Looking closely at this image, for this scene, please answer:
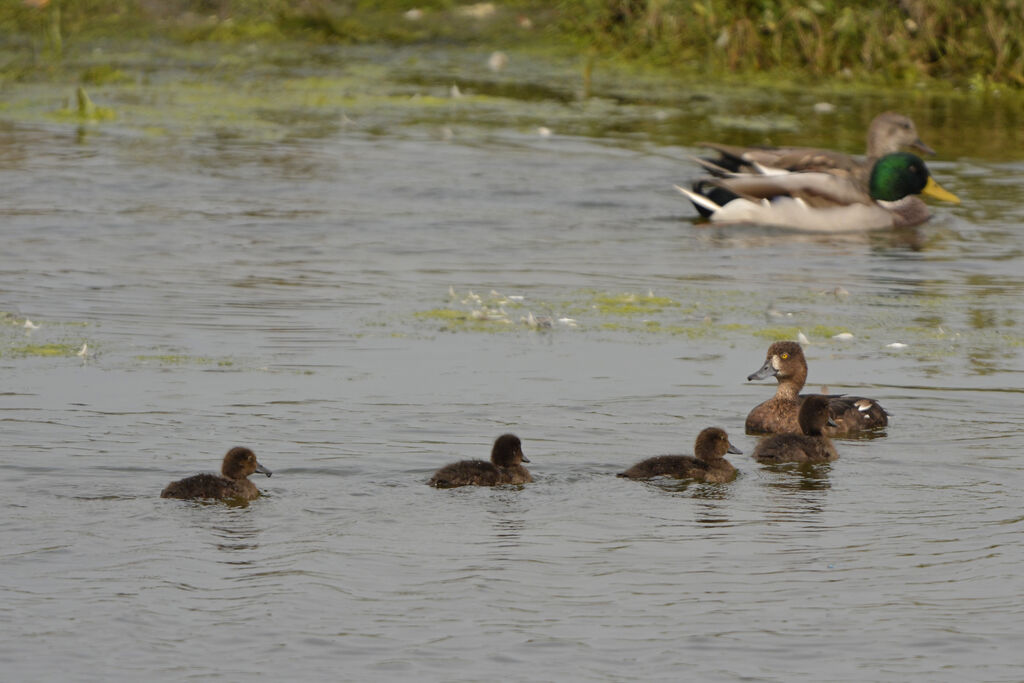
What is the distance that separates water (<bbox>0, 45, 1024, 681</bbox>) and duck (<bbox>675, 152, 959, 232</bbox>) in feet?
0.97

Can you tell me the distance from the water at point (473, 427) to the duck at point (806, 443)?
0.11 m

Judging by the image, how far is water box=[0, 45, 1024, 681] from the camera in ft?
22.8

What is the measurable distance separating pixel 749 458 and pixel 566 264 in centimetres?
531

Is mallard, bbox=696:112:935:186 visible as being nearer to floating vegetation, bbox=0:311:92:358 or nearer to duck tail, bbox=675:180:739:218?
duck tail, bbox=675:180:739:218

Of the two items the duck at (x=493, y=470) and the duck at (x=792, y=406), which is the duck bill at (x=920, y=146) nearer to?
the duck at (x=792, y=406)

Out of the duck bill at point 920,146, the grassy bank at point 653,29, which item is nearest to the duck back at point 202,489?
the duck bill at point 920,146

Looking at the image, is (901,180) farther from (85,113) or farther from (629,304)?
(85,113)

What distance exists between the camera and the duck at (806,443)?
966 cm

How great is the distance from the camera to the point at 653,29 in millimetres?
26734

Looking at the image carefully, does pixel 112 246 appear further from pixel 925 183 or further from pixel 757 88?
pixel 757 88

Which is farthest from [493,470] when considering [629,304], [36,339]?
[629,304]

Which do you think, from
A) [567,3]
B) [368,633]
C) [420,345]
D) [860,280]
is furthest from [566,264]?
[567,3]

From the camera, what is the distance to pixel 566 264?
1495 centimetres

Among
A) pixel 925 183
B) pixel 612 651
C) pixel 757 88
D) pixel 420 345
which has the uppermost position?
pixel 757 88
